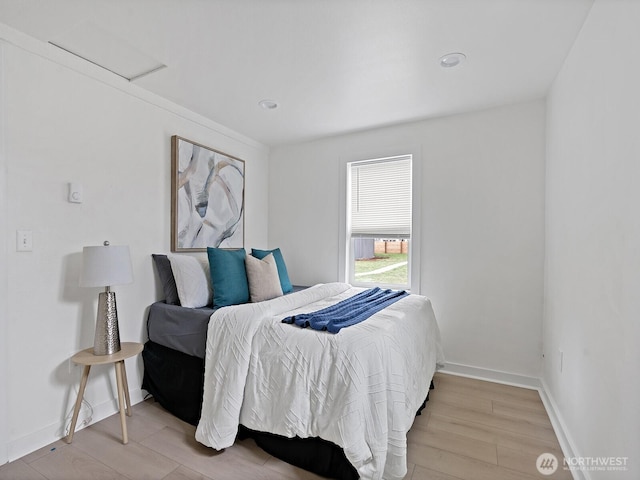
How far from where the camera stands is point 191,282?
8.29 feet

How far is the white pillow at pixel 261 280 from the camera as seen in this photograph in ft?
8.83

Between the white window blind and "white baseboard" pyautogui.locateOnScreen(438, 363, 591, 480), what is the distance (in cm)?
137

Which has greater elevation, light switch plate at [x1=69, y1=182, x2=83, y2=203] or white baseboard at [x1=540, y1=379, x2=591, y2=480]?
light switch plate at [x1=69, y1=182, x2=83, y2=203]

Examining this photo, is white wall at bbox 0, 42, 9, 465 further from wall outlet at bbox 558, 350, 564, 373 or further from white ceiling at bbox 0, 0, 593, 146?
wall outlet at bbox 558, 350, 564, 373

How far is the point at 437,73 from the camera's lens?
7.57 ft

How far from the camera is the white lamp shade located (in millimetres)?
1950

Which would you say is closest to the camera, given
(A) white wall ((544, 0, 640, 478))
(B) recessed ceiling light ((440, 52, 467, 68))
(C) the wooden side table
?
(A) white wall ((544, 0, 640, 478))

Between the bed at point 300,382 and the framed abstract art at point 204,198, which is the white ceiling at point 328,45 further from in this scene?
the bed at point 300,382

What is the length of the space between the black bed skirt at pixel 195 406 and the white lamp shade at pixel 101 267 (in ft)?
2.37

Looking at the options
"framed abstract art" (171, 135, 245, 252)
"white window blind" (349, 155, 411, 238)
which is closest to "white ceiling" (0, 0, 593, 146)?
"framed abstract art" (171, 135, 245, 252)

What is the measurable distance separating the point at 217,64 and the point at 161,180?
108 centimetres

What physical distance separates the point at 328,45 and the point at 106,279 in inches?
77.9

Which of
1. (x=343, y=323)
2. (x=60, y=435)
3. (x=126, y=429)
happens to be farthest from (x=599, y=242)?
(x=60, y=435)
